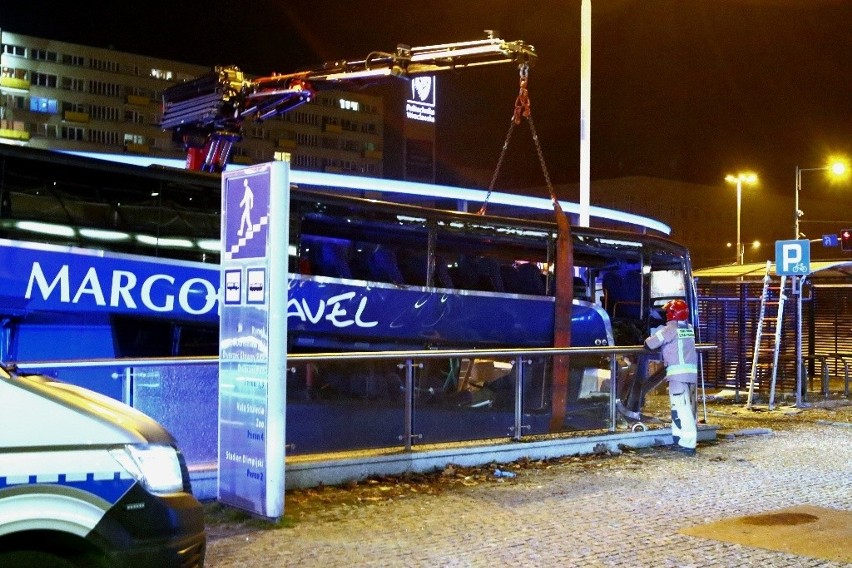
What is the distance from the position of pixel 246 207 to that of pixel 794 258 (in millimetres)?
12319

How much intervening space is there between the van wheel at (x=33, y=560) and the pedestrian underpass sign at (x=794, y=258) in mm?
15446

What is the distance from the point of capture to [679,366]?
12164 millimetres

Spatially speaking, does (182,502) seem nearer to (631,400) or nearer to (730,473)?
(730,473)

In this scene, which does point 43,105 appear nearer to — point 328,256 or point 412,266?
point 412,266

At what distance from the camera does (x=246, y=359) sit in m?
7.95

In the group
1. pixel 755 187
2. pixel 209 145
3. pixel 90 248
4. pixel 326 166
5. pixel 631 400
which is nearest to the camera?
pixel 90 248

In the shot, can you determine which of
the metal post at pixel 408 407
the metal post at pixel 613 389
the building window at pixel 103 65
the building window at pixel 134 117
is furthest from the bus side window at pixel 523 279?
the building window at pixel 103 65

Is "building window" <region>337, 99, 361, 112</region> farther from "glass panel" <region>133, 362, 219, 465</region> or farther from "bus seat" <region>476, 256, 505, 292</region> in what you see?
"glass panel" <region>133, 362, 219, 465</region>

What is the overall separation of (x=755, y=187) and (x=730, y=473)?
260 ft

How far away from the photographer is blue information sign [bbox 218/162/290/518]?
7.69 meters

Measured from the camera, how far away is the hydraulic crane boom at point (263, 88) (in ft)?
40.3

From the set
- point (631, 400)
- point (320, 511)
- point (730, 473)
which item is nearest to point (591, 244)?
point (631, 400)

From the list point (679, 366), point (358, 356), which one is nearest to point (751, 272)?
point (679, 366)

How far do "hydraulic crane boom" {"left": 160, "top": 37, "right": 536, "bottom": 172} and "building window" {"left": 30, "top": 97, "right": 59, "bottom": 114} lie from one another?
252ft
